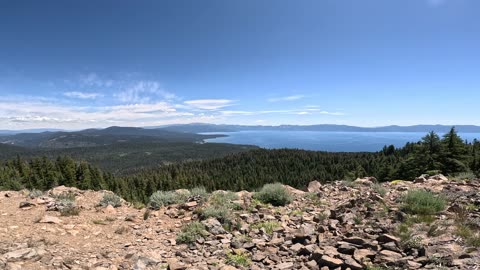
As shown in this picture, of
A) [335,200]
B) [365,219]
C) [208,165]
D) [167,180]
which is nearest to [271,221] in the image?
[365,219]

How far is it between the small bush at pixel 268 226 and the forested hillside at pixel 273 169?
48.2 ft

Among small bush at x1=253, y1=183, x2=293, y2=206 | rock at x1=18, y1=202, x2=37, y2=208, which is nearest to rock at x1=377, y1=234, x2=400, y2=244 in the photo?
small bush at x1=253, y1=183, x2=293, y2=206

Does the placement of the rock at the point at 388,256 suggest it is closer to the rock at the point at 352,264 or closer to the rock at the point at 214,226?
the rock at the point at 352,264

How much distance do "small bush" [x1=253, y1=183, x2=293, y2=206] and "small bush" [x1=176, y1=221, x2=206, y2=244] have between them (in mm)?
3525

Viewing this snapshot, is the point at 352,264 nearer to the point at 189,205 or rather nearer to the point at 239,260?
the point at 239,260

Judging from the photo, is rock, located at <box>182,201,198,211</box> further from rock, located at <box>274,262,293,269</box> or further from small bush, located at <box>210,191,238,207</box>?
rock, located at <box>274,262,293,269</box>

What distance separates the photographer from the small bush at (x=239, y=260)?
5.83m

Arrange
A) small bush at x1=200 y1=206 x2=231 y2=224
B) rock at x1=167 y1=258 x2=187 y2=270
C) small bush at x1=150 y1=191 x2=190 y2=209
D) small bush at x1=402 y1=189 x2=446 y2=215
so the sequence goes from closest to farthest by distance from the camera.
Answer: rock at x1=167 y1=258 x2=187 y2=270 → small bush at x1=402 y1=189 x2=446 y2=215 → small bush at x1=200 y1=206 x2=231 y2=224 → small bush at x1=150 y1=191 x2=190 y2=209

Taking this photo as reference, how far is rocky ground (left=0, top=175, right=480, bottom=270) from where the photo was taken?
5.30 meters

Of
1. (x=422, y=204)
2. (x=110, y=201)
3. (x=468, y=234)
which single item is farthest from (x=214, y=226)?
(x=422, y=204)

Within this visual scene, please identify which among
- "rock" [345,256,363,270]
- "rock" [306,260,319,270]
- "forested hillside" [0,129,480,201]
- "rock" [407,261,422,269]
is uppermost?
"rock" [407,261,422,269]

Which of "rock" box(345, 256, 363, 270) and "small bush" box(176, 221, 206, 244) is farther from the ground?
"rock" box(345, 256, 363, 270)

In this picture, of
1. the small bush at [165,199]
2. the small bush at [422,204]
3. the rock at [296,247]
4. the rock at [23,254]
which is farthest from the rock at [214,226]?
the small bush at [422,204]

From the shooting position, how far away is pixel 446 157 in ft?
95.3
